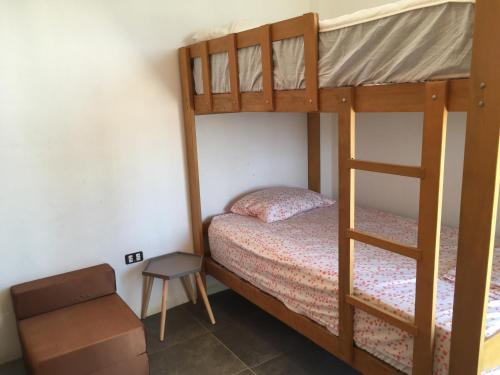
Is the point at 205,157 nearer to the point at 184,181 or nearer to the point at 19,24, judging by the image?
the point at 184,181

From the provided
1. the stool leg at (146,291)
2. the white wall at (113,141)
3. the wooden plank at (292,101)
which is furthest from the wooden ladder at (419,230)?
the stool leg at (146,291)

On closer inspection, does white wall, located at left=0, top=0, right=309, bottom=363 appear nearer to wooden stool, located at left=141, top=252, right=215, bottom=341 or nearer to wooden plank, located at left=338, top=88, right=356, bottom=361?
wooden stool, located at left=141, top=252, right=215, bottom=341

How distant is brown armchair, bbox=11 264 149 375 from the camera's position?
214 centimetres

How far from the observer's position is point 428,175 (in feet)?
4.91

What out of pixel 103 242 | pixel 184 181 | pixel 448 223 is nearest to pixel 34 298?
pixel 103 242

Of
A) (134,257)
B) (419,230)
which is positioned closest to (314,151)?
(134,257)

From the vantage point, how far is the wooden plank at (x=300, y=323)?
188 centimetres

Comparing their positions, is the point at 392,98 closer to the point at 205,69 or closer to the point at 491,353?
the point at 491,353

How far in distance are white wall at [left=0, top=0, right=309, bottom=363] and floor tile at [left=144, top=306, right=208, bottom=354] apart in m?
0.19

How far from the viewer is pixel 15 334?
2.68 metres

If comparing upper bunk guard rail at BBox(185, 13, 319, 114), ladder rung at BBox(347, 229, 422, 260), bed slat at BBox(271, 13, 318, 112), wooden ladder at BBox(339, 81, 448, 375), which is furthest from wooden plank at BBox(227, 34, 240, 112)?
ladder rung at BBox(347, 229, 422, 260)

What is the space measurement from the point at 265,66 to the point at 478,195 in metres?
1.28

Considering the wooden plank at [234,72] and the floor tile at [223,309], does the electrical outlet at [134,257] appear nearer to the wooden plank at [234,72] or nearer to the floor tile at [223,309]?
the floor tile at [223,309]

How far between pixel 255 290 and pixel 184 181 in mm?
1022
